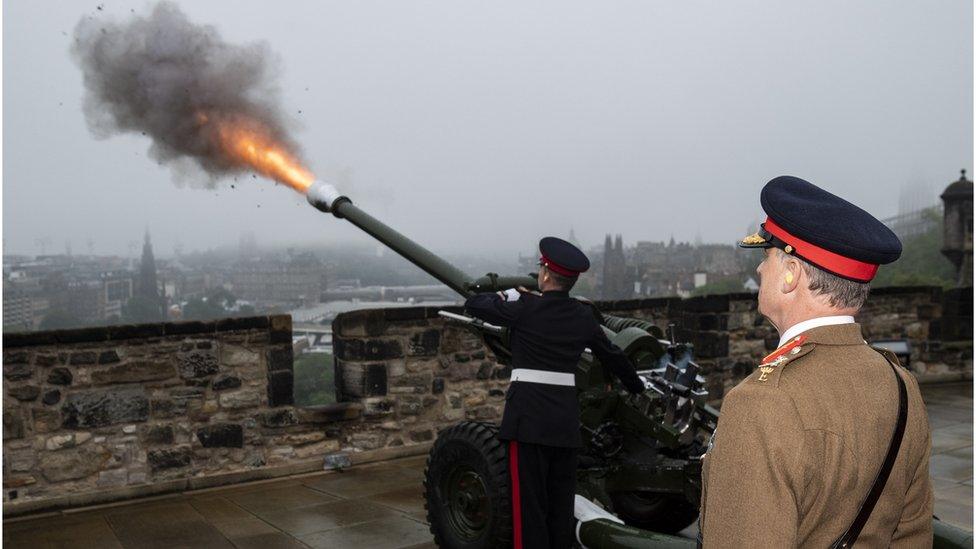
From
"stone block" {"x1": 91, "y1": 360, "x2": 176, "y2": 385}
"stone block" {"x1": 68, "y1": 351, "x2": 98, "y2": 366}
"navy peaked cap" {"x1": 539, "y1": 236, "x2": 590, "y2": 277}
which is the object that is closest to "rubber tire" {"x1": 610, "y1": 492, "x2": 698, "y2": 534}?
"navy peaked cap" {"x1": 539, "y1": 236, "x2": 590, "y2": 277}

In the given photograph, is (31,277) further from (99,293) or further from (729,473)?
(729,473)

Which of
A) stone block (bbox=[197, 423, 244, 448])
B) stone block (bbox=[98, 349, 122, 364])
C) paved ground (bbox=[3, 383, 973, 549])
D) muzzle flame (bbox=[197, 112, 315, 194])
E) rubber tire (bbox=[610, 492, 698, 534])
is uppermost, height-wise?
muzzle flame (bbox=[197, 112, 315, 194])

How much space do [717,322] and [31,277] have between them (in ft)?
51.3

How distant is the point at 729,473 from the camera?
156 cm

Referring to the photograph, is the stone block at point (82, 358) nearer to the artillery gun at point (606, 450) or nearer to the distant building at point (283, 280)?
the artillery gun at point (606, 450)

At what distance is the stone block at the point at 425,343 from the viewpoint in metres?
7.12

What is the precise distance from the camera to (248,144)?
705 centimetres

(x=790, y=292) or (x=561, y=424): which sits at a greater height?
(x=790, y=292)

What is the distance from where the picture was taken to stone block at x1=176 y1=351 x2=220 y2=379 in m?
6.23

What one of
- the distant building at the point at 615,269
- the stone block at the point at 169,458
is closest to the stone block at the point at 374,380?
the stone block at the point at 169,458

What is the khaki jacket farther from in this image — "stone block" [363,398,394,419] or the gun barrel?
"stone block" [363,398,394,419]

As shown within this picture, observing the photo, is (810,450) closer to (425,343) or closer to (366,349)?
(366,349)

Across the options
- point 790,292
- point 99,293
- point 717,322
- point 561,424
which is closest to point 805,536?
point 790,292

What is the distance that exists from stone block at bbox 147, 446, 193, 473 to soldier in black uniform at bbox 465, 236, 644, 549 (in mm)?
3190
